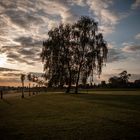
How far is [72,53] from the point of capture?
175ft

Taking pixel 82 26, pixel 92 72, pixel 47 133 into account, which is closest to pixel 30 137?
pixel 47 133

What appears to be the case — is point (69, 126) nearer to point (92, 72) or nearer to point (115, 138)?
point (115, 138)

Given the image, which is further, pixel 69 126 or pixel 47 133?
pixel 69 126

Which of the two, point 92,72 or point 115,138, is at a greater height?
point 92,72

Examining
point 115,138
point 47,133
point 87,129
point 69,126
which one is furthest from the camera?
point 69,126

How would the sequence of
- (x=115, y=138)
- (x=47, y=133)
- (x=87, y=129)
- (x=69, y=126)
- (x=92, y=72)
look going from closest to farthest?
1. (x=115, y=138)
2. (x=47, y=133)
3. (x=87, y=129)
4. (x=69, y=126)
5. (x=92, y=72)

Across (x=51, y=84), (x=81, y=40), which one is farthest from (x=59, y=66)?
(x=81, y=40)

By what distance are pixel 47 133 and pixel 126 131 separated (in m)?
3.25

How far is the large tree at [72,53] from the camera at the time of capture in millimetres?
50969

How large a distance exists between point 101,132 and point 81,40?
43.6 metres

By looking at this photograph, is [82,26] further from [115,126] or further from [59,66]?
[115,126]

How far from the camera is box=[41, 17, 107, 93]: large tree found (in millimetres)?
50969

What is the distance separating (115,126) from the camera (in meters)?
11.1

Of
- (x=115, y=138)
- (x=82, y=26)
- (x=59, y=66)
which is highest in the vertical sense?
(x=82, y=26)
